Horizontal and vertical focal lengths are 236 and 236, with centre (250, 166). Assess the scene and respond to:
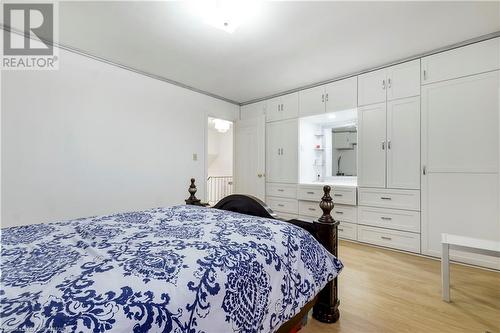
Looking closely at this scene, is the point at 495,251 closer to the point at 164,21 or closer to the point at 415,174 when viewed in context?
the point at 415,174

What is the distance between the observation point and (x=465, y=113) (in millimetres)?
2559

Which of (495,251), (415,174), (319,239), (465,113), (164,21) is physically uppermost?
(164,21)

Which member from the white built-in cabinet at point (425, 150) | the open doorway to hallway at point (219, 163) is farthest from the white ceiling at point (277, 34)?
the open doorway to hallway at point (219, 163)

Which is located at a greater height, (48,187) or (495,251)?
(48,187)

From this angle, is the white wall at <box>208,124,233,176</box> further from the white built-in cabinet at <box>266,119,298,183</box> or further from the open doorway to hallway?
the white built-in cabinet at <box>266,119,298,183</box>

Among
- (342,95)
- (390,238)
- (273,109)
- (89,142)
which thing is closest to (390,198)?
(390,238)

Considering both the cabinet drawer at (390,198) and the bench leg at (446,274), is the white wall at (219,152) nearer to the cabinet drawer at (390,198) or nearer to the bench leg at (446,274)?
the cabinet drawer at (390,198)

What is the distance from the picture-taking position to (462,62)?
2.59 meters

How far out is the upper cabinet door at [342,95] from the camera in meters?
3.37

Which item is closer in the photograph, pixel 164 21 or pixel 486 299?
pixel 486 299

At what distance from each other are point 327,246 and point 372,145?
7.16 feet

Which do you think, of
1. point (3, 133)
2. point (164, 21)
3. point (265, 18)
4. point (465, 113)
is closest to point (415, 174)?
point (465, 113)

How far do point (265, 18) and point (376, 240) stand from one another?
2980mm

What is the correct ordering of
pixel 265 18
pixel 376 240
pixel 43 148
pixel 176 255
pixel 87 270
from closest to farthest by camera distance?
pixel 87 270, pixel 176 255, pixel 265 18, pixel 43 148, pixel 376 240
